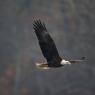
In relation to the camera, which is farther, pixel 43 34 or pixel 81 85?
pixel 81 85

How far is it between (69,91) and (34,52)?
7651mm

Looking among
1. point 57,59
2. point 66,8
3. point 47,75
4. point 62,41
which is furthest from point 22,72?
point 57,59

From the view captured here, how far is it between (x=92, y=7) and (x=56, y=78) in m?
11.9

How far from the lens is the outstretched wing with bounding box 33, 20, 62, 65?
73.8 ft

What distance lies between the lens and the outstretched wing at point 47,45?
2248 cm

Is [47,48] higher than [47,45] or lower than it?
lower

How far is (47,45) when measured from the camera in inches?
886

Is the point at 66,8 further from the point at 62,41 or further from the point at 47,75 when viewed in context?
the point at 47,75

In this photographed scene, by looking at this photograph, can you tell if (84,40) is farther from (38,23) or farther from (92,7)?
(38,23)

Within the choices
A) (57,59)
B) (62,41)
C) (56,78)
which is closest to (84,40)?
(62,41)

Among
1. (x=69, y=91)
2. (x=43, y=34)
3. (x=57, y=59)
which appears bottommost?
(x=69, y=91)

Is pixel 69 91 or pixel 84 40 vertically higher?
pixel 84 40

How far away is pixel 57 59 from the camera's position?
22969 mm

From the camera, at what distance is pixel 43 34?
74.3ft
